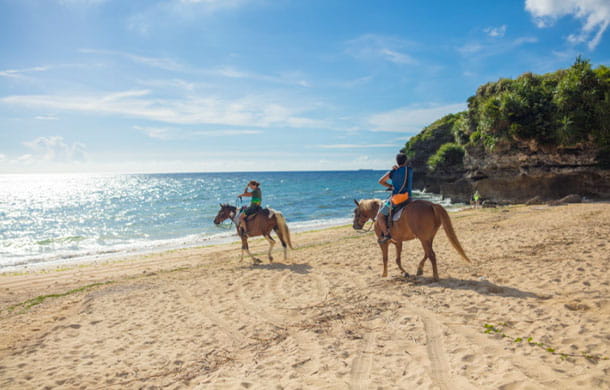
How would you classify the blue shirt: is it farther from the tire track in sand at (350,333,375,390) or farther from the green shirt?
the green shirt

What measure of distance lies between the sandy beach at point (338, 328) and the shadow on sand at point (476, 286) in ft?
0.13

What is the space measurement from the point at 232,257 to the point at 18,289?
26.9ft

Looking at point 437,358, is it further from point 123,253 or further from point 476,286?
point 123,253

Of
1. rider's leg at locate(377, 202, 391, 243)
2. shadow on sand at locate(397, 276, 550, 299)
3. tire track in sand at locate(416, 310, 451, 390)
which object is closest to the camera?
tire track in sand at locate(416, 310, 451, 390)

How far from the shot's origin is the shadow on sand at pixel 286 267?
10.9 meters

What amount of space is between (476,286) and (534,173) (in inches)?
1071

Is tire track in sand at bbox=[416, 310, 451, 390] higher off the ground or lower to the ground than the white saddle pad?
lower

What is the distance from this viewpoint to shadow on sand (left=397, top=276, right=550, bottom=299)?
6605 mm

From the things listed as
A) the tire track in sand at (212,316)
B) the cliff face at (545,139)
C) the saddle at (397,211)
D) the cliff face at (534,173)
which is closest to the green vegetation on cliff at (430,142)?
the cliff face at (545,139)

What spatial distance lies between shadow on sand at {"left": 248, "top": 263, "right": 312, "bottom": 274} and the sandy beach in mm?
143

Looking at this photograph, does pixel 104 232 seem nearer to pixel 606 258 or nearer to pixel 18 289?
pixel 18 289

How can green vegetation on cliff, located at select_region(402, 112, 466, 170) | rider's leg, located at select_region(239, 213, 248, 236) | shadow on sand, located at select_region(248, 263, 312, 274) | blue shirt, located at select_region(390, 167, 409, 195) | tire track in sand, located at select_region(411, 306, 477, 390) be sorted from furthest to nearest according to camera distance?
green vegetation on cliff, located at select_region(402, 112, 466, 170) < rider's leg, located at select_region(239, 213, 248, 236) < shadow on sand, located at select_region(248, 263, 312, 274) < blue shirt, located at select_region(390, 167, 409, 195) < tire track in sand, located at select_region(411, 306, 477, 390)

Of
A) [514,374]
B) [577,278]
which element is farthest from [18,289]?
[577,278]

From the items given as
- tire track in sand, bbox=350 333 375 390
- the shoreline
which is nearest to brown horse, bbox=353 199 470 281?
tire track in sand, bbox=350 333 375 390
